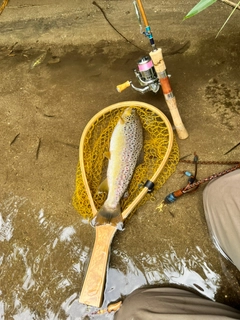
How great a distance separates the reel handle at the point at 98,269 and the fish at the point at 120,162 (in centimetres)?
6

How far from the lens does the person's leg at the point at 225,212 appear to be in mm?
2119

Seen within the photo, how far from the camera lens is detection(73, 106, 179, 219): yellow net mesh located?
8.46ft

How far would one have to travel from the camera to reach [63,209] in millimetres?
2670

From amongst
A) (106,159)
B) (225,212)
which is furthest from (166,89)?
(225,212)

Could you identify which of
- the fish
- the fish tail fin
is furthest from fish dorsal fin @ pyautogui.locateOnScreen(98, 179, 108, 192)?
the fish tail fin

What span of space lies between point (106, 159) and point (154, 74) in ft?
2.44

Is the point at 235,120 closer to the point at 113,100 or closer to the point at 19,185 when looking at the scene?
the point at 113,100

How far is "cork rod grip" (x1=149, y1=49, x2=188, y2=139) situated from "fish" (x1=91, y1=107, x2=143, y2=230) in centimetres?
30

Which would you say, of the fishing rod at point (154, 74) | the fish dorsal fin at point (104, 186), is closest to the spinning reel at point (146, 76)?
the fishing rod at point (154, 74)

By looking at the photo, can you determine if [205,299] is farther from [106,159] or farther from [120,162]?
[106,159]

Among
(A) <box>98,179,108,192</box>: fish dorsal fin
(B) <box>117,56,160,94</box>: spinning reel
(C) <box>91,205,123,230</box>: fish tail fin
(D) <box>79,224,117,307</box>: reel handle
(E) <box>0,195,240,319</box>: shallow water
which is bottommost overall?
(E) <box>0,195,240,319</box>: shallow water

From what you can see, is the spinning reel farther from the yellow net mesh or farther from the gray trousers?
the gray trousers

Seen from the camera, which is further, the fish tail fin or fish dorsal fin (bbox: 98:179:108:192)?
fish dorsal fin (bbox: 98:179:108:192)

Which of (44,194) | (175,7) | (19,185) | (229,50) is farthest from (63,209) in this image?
(175,7)
